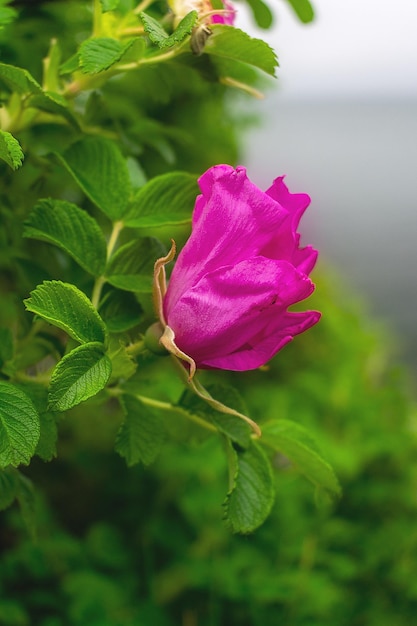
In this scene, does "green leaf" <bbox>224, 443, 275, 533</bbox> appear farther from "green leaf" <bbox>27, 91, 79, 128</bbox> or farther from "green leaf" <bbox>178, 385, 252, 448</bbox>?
"green leaf" <bbox>27, 91, 79, 128</bbox>

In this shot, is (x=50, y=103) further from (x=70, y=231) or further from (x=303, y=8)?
(x=303, y=8)

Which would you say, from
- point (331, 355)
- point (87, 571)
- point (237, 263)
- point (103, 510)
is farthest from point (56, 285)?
point (331, 355)

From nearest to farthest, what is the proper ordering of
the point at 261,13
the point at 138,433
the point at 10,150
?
1. the point at 10,150
2. the point at 138,433
3. the point at 261,13

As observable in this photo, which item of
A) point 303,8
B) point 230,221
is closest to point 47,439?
point 230,221

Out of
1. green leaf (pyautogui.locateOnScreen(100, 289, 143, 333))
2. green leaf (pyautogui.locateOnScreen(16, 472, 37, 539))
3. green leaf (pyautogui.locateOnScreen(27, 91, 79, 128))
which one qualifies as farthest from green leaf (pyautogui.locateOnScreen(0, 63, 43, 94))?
green leaf (pyautogui.locateOnScreen(16, 472, 37, 539))

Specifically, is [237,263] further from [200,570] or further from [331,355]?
[331,355]

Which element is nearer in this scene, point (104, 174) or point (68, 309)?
point (68, 309)
